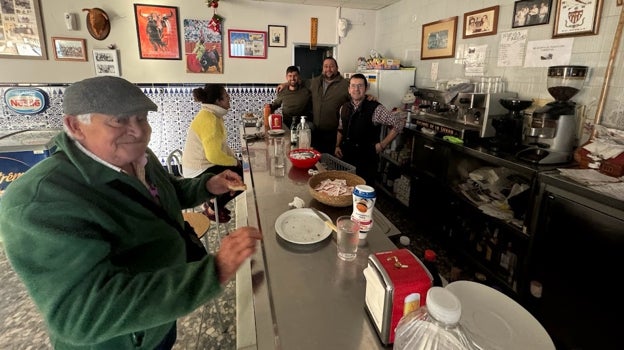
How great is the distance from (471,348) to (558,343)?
1.99m

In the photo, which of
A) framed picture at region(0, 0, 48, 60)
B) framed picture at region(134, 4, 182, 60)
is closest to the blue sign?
framed picture at region(0, 0, 48, 60)

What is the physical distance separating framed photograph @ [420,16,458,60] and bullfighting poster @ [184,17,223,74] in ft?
9.54

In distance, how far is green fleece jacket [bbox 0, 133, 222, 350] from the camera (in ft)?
2.34

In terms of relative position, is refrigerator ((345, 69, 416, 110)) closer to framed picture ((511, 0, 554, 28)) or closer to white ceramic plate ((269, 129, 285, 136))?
framed picture ((511, 0, 554, 28))

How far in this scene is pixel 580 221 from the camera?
1.77m

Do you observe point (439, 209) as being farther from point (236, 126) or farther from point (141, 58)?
point (141, 58)

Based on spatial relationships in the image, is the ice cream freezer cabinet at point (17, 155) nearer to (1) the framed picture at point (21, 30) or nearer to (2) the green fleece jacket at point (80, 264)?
(1) the framed picture at point (21, 30)

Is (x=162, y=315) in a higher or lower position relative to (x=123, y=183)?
lower

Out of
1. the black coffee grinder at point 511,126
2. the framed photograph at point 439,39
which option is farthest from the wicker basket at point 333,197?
the framed photograph at point 439,39

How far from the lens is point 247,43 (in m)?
4.85

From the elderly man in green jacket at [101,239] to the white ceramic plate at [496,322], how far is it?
563mm

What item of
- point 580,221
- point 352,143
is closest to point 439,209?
point 352,143

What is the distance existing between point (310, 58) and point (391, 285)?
5.18 meters

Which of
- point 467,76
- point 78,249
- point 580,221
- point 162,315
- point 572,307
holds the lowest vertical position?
point 572,307
